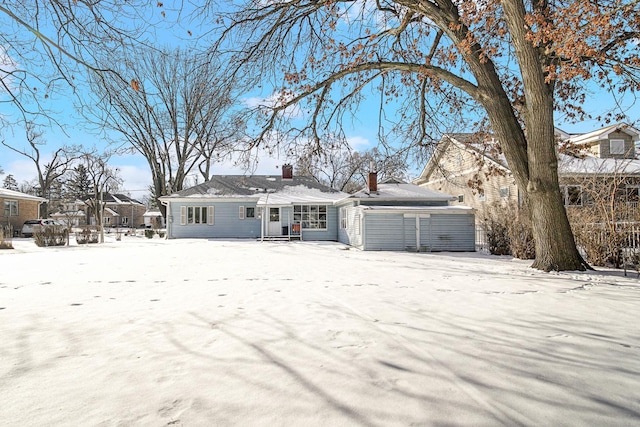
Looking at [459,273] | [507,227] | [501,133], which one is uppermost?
[501,133]

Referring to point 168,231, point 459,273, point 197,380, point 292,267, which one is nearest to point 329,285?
point 292,267

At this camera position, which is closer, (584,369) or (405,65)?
(584,369)

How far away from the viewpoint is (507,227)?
14578mm

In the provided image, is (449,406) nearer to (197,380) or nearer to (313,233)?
(197,380)

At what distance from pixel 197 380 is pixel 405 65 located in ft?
30.9

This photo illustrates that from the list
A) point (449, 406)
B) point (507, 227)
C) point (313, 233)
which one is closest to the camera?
point (449, 406)

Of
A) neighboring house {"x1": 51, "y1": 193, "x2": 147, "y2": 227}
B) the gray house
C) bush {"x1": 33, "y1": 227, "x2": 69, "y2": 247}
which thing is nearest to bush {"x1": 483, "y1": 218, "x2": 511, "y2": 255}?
the gray house

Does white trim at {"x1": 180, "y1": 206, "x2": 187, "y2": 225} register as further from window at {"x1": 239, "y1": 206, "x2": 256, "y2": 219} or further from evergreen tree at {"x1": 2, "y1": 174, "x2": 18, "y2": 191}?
evergreen tree at {"x1": 2, "y1": 174, "x2": 18, "y2": 191}

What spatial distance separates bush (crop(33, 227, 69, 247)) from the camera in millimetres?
18150

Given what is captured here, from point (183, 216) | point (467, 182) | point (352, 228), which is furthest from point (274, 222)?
point (467, 182)

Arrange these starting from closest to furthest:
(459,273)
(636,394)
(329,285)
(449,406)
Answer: (449,406), (636,394), (329,285), (459,273)

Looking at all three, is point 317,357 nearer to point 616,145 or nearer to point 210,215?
point 210,215

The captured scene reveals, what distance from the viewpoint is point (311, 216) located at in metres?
24.1

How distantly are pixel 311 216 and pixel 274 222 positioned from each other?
2451 mm
